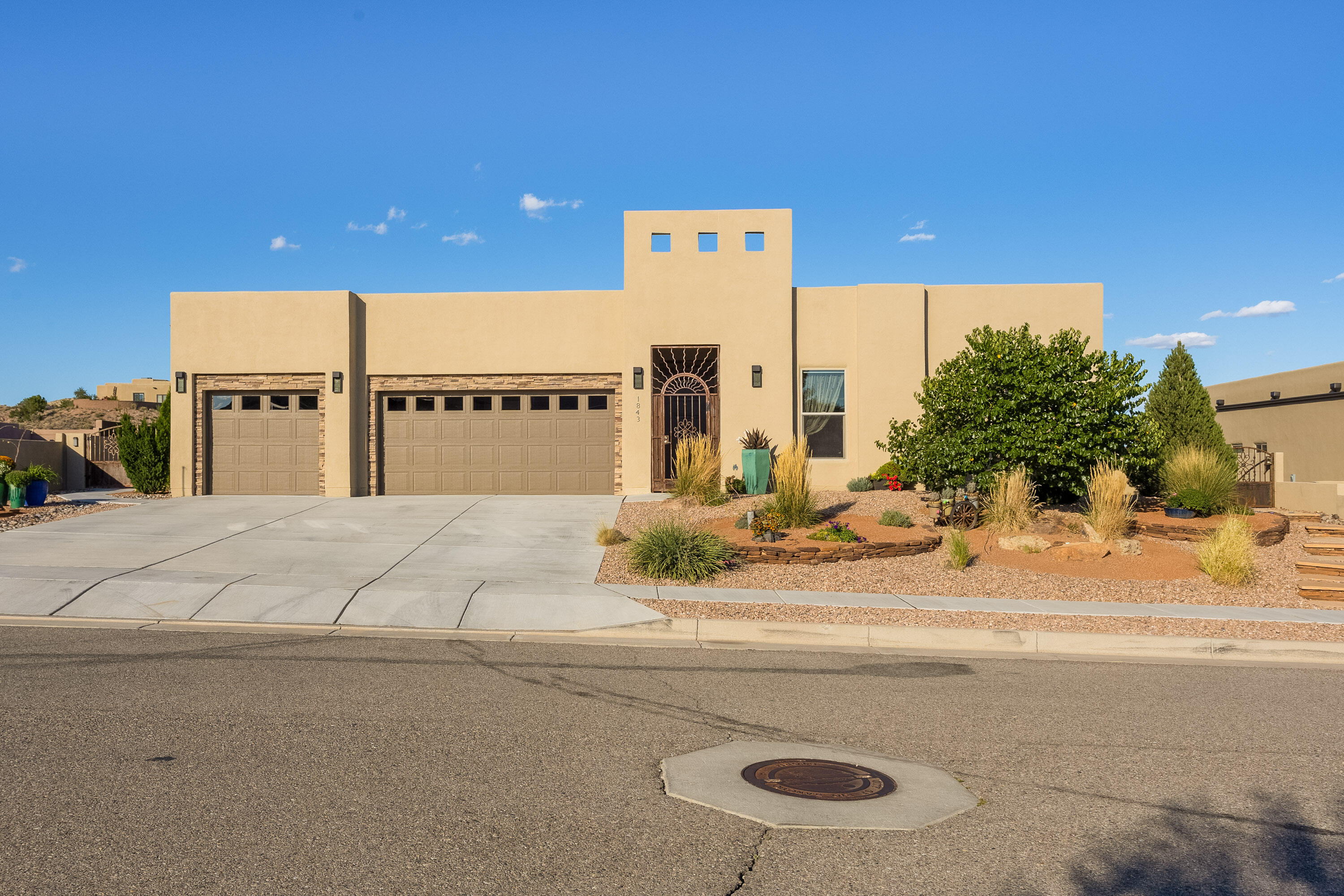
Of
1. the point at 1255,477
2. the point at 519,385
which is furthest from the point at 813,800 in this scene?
the point at 1255,477

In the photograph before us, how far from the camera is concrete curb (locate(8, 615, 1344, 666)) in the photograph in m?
7.84

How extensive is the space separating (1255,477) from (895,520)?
544 inches

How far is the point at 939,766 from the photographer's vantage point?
4.70 m

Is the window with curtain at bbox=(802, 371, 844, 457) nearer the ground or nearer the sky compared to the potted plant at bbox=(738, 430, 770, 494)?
nearer the sky

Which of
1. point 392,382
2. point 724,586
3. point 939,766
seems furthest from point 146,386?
point 939,766

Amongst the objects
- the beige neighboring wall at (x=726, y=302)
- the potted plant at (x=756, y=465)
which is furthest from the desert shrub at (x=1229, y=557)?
the beige neighboring wall at (x=726, y=302)

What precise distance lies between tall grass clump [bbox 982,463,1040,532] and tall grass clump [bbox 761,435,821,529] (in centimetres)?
265

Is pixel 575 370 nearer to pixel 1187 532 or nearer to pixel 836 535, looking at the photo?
pixel 836 535

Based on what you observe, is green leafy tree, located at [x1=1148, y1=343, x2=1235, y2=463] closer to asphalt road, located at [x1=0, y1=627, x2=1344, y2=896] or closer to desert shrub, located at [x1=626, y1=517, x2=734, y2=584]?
desert shrub, located at [x1=626, y1=517, x2=734, y2=584]

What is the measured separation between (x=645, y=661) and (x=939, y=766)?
9.63ft

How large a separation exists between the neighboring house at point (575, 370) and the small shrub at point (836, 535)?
21.0 ft

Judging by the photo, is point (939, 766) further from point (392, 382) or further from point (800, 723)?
point (392, 382)

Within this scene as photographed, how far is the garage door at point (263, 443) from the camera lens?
19.1 meters

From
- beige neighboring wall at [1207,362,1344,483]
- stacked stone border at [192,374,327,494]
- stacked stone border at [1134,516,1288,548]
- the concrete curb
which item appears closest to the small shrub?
the concrete curb
